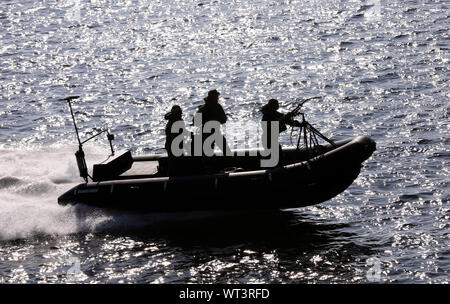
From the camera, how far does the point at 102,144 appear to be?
955 inches

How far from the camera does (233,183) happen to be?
719 inches

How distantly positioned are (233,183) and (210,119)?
4.54 feet

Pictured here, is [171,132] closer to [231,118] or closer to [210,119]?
[210,119]

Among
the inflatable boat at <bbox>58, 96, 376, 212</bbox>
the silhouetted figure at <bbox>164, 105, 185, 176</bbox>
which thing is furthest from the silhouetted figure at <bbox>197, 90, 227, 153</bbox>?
the inflatable boat at <bbox>58, 96, 376, 212</bbox>

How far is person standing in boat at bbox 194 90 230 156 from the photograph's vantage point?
18.5m

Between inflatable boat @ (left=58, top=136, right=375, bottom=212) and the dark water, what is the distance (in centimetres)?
48

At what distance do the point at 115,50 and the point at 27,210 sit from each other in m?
17.0

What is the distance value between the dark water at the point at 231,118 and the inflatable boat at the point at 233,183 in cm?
48

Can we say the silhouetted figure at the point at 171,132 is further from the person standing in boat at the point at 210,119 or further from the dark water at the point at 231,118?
the dark water at the point at 231,118

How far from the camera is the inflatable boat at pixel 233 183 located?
1817 cm

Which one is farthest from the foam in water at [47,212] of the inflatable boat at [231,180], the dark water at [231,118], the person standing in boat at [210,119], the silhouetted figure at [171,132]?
the person standing in boat at [210,119]

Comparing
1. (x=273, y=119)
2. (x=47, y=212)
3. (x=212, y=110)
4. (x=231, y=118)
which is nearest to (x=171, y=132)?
(x=212, y=110)
